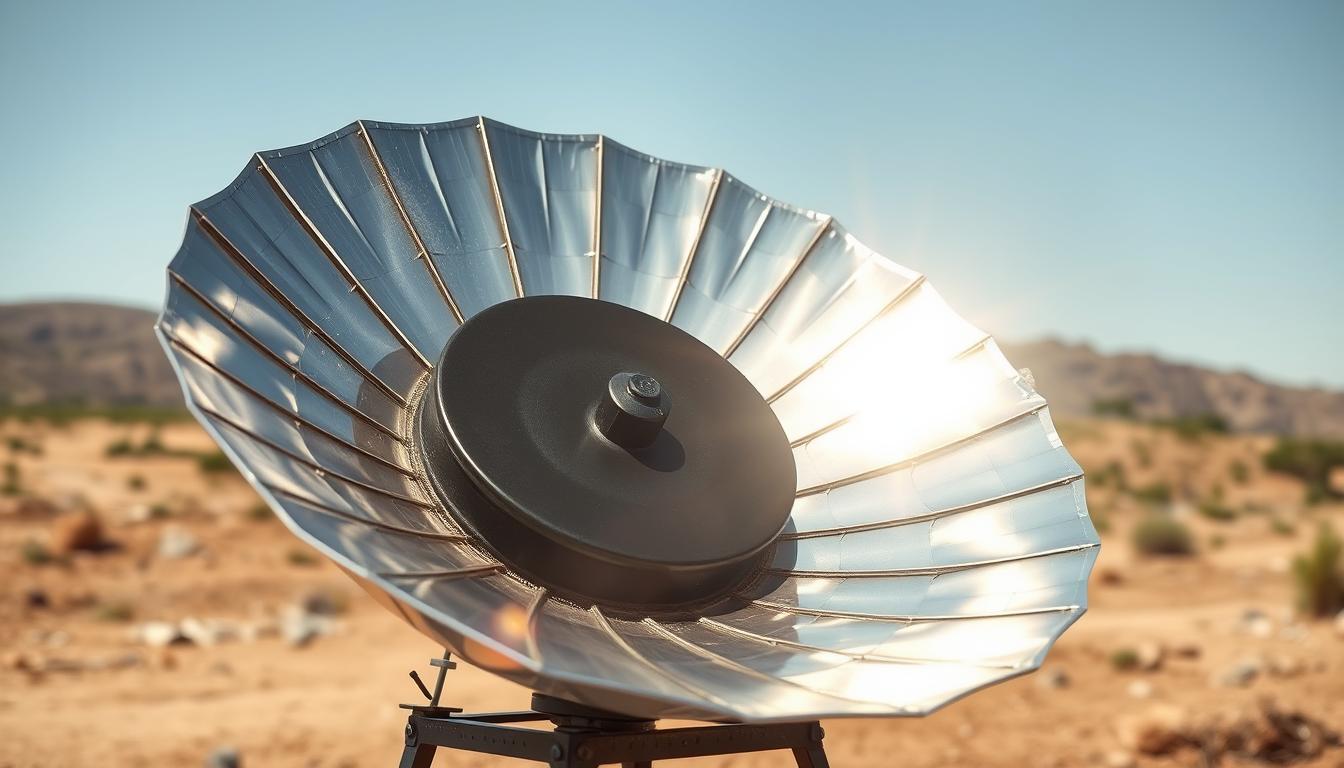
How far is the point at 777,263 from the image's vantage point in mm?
5492

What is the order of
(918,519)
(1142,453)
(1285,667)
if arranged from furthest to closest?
(1142,453)
(1285,667)
(918,519)

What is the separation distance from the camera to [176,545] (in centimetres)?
2189

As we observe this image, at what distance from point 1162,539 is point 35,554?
24.7 m

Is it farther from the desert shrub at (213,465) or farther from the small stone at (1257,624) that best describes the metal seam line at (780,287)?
Result: the desert shrub at (213,465)

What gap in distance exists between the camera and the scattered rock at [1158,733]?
36.0ft

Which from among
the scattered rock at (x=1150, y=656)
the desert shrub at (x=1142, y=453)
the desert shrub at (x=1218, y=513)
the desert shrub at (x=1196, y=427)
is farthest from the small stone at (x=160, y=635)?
the desert shrub at (x=1196, y=427)

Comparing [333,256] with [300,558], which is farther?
[300,558]

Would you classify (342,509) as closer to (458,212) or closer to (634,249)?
(458,212)

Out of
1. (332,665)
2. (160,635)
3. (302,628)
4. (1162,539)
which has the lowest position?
(332,665)

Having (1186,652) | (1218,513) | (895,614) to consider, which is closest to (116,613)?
(1186,652)

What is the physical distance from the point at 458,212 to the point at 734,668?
2.66 m

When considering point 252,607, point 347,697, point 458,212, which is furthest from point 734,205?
point 252,607

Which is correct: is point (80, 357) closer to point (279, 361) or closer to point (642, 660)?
point (279, 361)

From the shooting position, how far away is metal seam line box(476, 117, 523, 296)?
4.84 m
